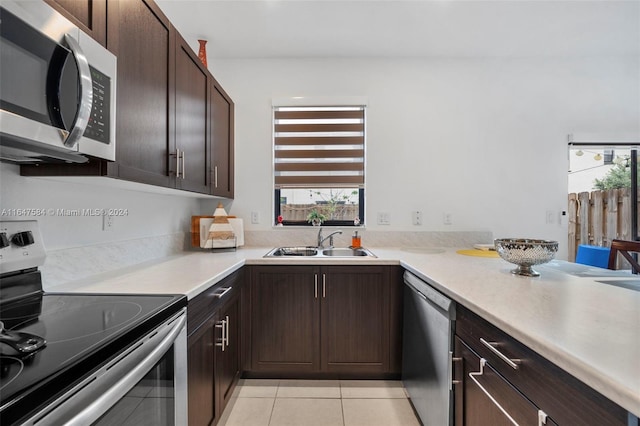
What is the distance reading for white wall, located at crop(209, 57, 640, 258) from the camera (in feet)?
8.96

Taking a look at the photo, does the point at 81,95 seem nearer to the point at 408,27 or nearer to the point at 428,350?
the point at 428,350

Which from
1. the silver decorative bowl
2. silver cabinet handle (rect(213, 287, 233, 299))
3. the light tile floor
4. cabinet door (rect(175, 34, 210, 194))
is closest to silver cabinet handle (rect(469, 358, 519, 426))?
the silver decorative bowl

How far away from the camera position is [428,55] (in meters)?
2.70

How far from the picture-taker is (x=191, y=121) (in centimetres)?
184

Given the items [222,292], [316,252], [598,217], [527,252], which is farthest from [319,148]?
[598,217]

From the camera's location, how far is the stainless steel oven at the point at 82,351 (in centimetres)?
58

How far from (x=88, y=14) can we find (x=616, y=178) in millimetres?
3976

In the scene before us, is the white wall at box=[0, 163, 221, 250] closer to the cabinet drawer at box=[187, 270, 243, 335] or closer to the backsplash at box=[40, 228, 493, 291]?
the backsplash at box=[40, 228, 493, 291]

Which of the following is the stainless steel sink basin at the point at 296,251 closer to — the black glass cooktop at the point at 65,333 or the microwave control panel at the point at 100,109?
the black glass cooktop at the point at 65,333

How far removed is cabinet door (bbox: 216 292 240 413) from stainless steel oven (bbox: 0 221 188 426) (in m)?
0.49

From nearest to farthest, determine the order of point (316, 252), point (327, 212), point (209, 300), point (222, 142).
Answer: point (209, 300) → point (222, 142) → point (316, 252) → point (327, 212)

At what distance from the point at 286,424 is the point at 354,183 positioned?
189cm

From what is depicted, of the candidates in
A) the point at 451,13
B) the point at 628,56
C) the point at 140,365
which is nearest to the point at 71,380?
the point at 140,365

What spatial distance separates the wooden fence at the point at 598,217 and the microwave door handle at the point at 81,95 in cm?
351
